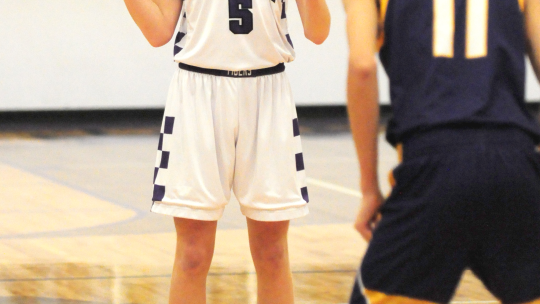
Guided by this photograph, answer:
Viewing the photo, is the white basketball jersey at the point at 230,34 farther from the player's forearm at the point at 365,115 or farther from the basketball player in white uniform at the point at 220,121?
the player's forearm at the point at 365,115

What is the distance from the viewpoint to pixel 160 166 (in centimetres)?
239

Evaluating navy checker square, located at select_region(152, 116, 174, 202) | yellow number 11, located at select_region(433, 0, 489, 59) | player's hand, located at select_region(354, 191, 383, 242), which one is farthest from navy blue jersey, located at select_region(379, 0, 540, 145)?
navy checker square, located at select_region(152, 116, 174, 202)

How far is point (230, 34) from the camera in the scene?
2.32m

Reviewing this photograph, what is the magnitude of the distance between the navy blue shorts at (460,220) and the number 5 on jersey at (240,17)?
3.11 feet

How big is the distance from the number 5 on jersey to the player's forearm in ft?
2.80

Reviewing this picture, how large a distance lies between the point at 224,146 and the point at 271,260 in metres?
0.44

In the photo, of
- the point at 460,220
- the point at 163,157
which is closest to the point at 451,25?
the point at 460,220

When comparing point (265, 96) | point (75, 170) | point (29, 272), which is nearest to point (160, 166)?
point (265, 96)

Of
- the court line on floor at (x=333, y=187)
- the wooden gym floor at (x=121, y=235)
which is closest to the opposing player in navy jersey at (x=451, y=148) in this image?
the wooden gym floor at (x=121, y=235)

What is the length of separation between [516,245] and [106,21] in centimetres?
940

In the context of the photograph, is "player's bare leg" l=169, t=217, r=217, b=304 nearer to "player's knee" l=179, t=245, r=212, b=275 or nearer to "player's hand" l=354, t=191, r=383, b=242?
"player's knee" l=179, t=245, r=212, b=275

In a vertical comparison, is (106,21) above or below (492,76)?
below

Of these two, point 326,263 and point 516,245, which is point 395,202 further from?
point 326,263

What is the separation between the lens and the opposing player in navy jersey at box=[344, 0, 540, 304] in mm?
1463
